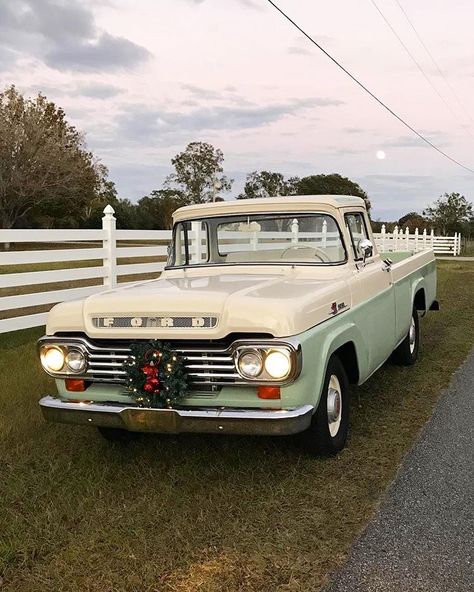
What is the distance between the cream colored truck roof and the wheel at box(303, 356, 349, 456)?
1407mm

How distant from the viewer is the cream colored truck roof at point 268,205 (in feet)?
16.8

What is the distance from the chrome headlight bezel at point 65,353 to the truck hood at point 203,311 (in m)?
0.10

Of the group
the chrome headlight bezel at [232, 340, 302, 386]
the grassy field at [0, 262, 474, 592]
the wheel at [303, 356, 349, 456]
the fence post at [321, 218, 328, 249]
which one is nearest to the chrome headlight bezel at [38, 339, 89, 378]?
the grassy field at [0, 262, 474, 592]

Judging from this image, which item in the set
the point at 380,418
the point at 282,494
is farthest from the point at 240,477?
the point at 380,418

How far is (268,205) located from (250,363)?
1966mm

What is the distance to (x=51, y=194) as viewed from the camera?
38156 millimetres

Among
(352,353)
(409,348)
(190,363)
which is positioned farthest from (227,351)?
(409,348)

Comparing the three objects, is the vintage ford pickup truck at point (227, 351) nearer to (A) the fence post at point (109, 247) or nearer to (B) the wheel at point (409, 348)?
(B) the wheel at point (409, 348)

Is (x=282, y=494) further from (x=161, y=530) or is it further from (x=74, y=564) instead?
(x=74, y=564)

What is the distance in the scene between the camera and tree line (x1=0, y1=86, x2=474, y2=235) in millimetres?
36500

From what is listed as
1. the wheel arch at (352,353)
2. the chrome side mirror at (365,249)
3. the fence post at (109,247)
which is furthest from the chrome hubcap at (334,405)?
the fence post at (109,247)

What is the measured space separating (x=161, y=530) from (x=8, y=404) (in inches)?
108

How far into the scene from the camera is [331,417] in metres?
4.33

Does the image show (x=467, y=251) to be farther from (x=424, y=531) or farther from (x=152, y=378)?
(x=152, y=378)
